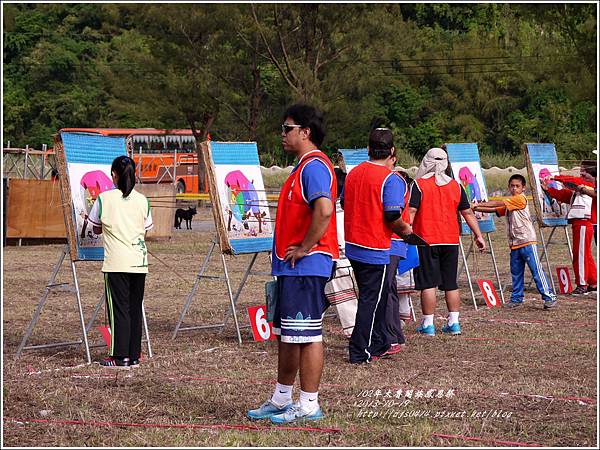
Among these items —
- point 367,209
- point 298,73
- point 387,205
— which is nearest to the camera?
point 387,205

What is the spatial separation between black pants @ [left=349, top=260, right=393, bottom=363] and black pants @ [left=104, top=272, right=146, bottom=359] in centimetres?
168

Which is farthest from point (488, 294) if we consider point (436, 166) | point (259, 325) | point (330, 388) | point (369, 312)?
point (330, 388)

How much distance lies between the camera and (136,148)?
148ft

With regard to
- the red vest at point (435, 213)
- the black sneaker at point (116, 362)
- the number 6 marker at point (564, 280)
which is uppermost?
the red vest at point (435, 213)

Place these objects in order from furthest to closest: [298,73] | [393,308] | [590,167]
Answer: [298,73], [590,167], [393,308]

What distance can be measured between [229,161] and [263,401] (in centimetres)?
369

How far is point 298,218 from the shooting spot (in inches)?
238

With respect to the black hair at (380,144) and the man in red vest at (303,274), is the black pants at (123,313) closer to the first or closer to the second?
the black hair at (380,144)

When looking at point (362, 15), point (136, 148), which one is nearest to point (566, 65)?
point (362, 15)

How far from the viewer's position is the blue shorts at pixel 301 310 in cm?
598

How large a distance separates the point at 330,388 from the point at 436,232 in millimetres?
2988

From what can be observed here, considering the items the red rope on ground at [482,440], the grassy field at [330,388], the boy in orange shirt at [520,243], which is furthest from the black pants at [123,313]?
the boy in orange shirt at [520,243]

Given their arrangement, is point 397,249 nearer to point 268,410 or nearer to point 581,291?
point 268,410

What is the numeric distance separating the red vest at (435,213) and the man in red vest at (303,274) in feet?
12.2
